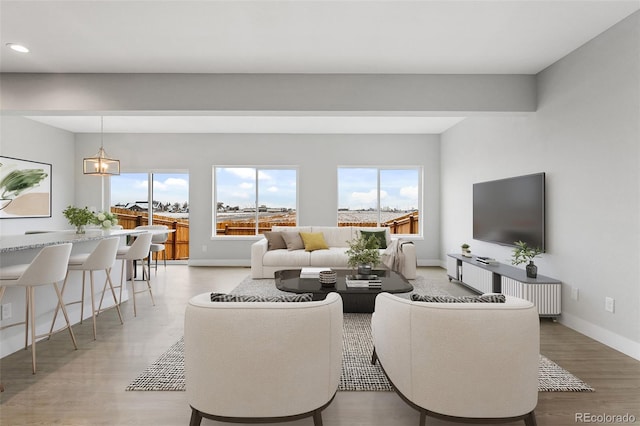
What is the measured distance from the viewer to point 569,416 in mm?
1896

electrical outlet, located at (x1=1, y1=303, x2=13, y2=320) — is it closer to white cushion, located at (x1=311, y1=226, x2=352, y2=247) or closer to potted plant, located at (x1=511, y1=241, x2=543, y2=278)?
white cushion, located at (x1=311, y1=226, x2=352, y2=247)

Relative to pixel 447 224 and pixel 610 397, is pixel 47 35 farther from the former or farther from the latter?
pixel 447 224

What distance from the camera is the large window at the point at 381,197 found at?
7.01m

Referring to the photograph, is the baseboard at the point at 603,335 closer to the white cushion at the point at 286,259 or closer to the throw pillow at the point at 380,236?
the throw pillow at the point at 380,236

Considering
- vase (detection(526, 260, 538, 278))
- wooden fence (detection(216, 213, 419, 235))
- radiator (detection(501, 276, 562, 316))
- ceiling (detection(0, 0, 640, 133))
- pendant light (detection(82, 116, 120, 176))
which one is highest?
ceiling (detection(0, 0, 640, 133))

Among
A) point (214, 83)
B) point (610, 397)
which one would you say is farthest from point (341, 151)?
point (610, 397)

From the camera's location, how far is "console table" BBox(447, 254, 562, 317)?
3.38m

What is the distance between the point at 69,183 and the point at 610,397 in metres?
8.60

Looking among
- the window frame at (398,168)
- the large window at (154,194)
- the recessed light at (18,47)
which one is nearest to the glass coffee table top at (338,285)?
the window frame at (398,168)

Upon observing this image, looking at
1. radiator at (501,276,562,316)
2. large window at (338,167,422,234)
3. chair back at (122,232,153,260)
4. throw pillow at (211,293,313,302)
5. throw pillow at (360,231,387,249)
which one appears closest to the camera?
throw pillow at (211,293,313,302)

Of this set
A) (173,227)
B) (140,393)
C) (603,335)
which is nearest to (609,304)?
(603,335)

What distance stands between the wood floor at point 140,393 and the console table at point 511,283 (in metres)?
0.24

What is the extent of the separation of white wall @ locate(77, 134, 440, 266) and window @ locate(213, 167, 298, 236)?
0.19 m

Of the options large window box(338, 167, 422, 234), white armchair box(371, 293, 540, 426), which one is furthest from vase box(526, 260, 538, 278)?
large window box(338, 167, 422, 234)
